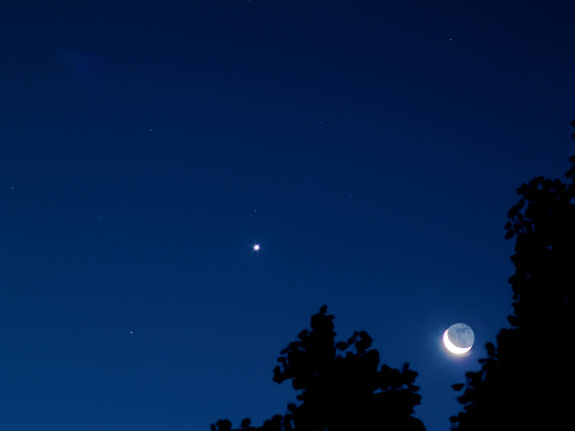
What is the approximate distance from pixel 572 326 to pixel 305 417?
4.41m

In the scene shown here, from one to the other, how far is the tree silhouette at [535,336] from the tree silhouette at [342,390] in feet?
3.28

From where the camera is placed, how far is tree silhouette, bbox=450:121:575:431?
5.76 meters

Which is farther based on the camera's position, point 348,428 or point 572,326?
point 348,428

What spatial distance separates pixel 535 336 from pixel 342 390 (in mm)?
3165

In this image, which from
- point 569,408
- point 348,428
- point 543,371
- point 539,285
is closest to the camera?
point 569,408

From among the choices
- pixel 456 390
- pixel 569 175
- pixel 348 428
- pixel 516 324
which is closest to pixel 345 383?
pixel 348 428

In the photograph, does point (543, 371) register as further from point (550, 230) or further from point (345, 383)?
point (345, 383)

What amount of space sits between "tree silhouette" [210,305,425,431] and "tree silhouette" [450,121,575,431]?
100cm

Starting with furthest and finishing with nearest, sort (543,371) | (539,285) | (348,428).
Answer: (539,285), (348,428), (543,371)

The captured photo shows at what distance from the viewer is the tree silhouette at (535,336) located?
5758 millimetres

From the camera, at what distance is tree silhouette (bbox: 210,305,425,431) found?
21.5 feet

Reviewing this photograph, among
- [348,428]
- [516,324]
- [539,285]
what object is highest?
[539,285]

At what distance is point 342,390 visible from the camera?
22.0ft

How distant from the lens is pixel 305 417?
6.77 m
